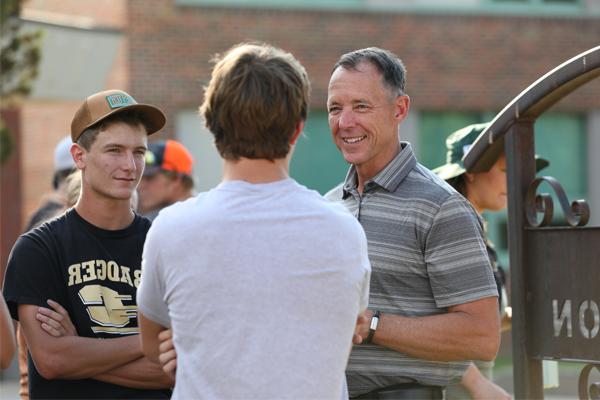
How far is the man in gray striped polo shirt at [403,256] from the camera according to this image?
381cm

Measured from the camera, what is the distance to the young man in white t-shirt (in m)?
2.97

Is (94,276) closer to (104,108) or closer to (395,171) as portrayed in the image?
(104,108)

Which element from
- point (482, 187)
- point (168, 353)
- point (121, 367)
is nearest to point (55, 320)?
point (121, 367)

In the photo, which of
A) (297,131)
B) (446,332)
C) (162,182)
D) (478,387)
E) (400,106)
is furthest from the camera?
(162,182)

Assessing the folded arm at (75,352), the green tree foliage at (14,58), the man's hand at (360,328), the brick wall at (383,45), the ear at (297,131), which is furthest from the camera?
the brick wall at (383,45)

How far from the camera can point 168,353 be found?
3.12 m

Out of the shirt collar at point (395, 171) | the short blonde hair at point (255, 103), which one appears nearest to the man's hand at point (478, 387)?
the shirt collar at point (395, 171)

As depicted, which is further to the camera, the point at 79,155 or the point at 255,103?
the point at 79,155

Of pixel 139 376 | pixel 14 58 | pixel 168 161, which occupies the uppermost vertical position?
pixel 14 58

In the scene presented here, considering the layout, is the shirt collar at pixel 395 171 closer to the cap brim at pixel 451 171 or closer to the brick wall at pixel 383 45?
the cap brim at pixel 451 171

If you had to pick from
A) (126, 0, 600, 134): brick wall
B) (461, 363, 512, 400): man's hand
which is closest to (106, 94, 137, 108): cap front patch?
(461, 363, 512, 400): man's hand

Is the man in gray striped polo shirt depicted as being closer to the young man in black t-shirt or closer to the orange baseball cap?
the young man in black t-shirt

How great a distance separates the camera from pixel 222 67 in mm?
3055

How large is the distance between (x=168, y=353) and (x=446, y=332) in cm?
103
